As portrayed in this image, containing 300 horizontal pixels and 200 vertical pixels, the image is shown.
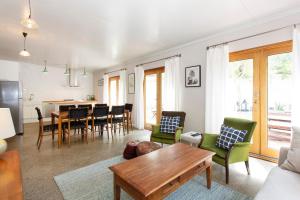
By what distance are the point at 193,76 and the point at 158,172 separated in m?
2.91

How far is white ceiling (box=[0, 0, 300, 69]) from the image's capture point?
2.38 m

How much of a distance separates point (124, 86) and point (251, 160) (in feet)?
15.2

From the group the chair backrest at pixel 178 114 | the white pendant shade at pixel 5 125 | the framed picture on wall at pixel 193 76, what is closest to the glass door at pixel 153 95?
the framed picture on wall at pixel 193 76

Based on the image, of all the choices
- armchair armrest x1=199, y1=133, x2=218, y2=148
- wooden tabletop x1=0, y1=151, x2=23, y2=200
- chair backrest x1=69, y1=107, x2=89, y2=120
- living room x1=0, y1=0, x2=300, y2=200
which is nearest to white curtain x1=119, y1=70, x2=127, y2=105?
living room x1=0, y1=0, x2=300, y2=200

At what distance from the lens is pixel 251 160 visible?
2.99 m

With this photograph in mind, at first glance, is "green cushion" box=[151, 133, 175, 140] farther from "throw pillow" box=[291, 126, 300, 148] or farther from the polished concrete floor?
"throw pillow" box=[291, 126, 300, 148]

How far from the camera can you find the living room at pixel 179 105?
5.82ft

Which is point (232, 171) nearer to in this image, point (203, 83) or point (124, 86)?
point (203, 83)

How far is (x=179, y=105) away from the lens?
4.30 metres

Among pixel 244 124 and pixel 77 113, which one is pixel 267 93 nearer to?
pixel 244 124

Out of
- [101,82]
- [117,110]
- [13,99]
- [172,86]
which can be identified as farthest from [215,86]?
[101,82]

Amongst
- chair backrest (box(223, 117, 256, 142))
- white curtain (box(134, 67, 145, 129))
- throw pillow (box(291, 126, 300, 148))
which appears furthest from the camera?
white curtain (box(134, 67, 145, 129))

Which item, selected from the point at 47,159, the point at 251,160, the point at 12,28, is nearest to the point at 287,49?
the point at 251,160

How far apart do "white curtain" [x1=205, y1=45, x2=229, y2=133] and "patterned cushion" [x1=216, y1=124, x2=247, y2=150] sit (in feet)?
2.64
